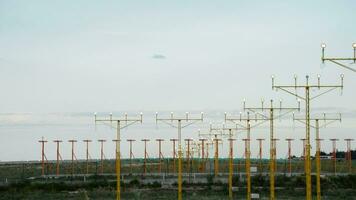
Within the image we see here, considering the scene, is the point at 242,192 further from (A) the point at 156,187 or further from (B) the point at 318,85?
(B) the point at 318,85

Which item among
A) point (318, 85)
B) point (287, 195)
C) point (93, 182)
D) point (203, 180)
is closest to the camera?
point (318, 85)

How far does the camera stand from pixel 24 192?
59.9 metres

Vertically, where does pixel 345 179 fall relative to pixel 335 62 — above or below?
below

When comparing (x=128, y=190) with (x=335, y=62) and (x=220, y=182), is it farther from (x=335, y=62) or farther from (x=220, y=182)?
(x=335, y=62)

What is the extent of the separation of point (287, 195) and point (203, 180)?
58.1 ft

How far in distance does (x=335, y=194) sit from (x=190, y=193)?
1232cm

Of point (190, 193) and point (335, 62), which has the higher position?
point (335, 62)

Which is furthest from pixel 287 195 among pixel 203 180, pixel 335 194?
pixel 203 180

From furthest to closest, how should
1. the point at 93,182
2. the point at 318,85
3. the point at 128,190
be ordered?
1. the point at 93,182
2. the point at 128,190
3. the point at 318,85

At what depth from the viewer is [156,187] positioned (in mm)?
65000

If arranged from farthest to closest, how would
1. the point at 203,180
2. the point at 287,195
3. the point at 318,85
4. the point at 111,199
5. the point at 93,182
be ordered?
the point at 203,180
the point at 93,182
the point at 287,195
the point at 111,199
the point at 318,85

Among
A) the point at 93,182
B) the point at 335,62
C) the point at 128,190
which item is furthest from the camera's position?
the point at 93,182

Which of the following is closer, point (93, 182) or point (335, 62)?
point (335, 62)

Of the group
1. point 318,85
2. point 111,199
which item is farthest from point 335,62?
point 111,199
